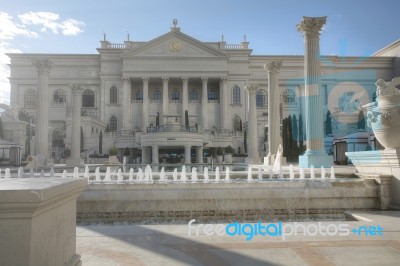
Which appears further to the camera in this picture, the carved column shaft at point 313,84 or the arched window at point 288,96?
the arched window at point 288,96

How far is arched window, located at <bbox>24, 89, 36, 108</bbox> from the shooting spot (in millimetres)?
69500

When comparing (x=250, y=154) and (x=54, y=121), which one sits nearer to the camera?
(x=250, y=154)

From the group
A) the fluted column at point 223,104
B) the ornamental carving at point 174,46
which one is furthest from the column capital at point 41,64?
the fluted column at point 223,104

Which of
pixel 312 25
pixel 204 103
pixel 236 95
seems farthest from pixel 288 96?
pixel 312 25

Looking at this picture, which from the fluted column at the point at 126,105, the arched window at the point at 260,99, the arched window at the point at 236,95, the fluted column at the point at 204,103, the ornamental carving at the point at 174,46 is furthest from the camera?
the arched window at the point at 260,99

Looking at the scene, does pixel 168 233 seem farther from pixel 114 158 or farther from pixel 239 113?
pixel 239 113

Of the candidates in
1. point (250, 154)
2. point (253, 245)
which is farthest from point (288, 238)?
point (250, 154)

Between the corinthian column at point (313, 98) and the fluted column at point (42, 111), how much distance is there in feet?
60.7

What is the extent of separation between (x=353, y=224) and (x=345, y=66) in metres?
75.4

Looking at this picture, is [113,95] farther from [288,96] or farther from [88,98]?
[288,96]

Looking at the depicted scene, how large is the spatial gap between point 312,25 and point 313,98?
14.0 feet

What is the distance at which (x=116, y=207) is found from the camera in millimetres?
10992

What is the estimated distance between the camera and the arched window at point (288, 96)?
72.6 m

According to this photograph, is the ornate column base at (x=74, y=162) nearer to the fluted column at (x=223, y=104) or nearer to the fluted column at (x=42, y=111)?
the fluted column at (x=42, y=111)
